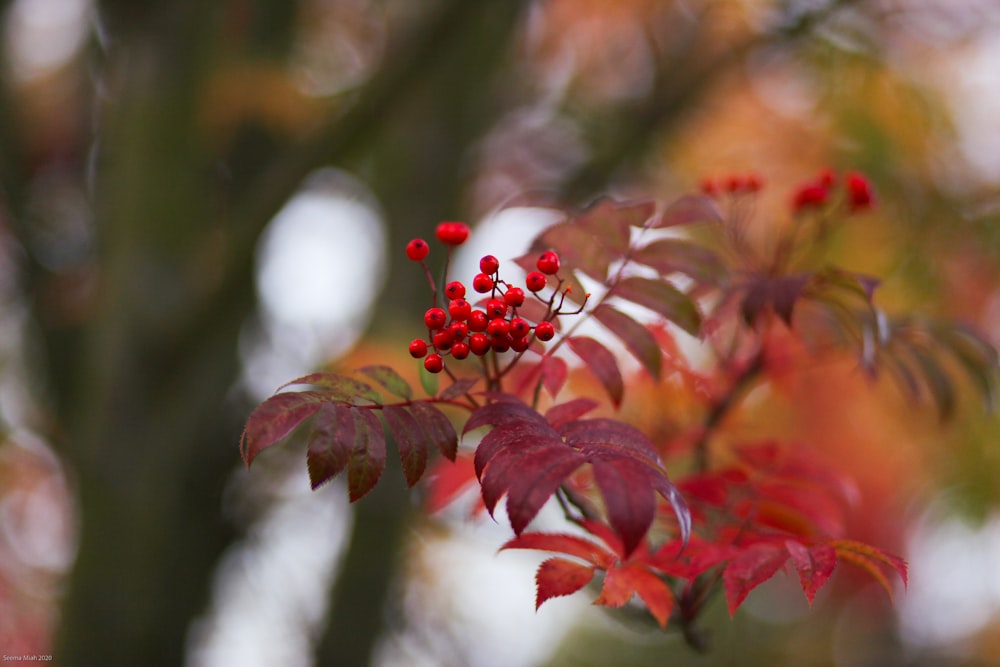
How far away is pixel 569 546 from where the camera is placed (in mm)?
833

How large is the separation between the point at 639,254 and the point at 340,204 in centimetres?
247

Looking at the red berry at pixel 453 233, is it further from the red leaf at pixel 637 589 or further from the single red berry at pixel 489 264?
the red leaf at pixel 637 589

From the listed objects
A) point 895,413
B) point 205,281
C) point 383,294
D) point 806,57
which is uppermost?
point 806,57

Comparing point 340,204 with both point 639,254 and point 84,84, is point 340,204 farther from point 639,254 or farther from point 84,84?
point 639,254

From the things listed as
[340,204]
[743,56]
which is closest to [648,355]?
[743,56]

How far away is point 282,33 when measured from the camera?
2719 mm

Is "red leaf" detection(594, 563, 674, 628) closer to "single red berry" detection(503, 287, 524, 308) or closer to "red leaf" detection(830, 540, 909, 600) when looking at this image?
"red leaf" detection(830, 540, 909, 600)

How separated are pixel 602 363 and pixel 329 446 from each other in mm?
329

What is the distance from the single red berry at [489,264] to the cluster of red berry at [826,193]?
59 centimetres

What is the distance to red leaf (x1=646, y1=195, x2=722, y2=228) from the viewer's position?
3.06 ft

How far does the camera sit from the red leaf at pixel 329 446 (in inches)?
25.1

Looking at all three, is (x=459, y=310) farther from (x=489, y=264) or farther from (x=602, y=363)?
(x=602, y=363)

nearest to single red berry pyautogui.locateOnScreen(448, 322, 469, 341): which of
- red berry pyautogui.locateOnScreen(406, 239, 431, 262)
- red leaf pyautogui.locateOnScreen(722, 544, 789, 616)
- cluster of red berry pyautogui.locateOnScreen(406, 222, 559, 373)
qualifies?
cluster of red berry pyautogui.locateOnScreen(406, 222, 559, 373)

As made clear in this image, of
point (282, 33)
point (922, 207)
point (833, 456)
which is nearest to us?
point (922, 207)
